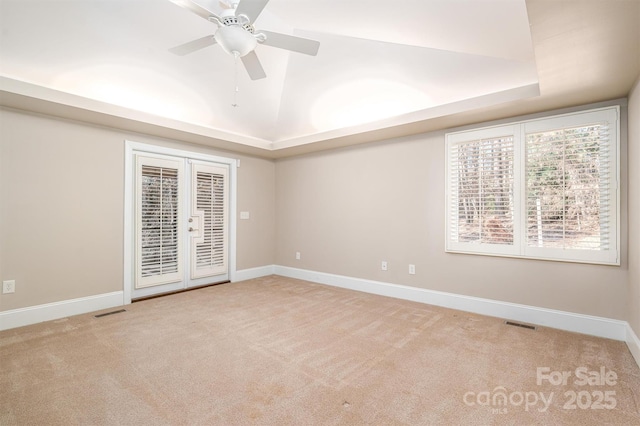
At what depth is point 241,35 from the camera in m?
2.22

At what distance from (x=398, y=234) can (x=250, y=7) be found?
3402mm

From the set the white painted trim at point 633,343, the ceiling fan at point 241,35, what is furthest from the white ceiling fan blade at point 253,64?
the white painted trim at point 633,343

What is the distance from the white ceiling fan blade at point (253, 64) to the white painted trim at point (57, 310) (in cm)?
340

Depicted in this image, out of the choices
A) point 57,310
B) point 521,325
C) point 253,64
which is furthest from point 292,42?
point 57,310

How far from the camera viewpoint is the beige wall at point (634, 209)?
2525 millimetres

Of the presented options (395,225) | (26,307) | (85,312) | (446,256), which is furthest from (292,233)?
(26,307)

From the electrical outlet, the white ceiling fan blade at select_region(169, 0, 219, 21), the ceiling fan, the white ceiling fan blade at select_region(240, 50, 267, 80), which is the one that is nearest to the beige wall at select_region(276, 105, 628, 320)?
the white ceiling fan blade at select_region(240, 50, 267, 80)

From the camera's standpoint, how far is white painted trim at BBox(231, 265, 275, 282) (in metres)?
5.52

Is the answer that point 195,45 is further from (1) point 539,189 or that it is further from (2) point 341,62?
(1) point 539,189

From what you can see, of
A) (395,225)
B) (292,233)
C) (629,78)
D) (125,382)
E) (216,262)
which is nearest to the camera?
(125,382)

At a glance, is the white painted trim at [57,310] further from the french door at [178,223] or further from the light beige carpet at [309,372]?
the french door at [178,223]

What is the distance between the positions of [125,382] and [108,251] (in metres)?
2.40

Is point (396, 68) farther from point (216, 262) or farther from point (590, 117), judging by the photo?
point (216, 262)

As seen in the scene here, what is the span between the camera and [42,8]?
260 cm
